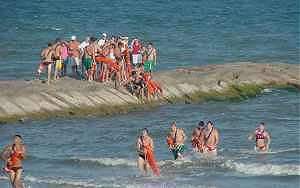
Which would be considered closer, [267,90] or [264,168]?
[264,168]

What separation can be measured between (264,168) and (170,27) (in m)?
45.7

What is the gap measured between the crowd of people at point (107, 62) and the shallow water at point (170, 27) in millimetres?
6295

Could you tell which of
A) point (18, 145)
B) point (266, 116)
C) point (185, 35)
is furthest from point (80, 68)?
point (185, 35)

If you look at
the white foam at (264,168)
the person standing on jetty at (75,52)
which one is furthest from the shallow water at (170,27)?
the white foam at (264,168)

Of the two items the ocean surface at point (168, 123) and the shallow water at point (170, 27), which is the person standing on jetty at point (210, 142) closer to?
the ocean surface at point (168, 123)

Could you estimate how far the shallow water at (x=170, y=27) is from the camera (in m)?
55.8

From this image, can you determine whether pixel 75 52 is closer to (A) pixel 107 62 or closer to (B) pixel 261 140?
(A) pixel 107 62

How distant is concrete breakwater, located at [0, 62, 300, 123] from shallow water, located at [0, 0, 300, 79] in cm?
670

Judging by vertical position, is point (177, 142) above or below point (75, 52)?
below

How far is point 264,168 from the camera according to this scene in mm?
28391

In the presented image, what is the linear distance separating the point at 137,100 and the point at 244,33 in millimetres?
33478

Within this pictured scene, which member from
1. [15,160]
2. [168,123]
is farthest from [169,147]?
[15,160]

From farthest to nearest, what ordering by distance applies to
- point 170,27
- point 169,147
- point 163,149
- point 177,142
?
point 170,27 < point 163,149 < point 169,147 < point 177,142

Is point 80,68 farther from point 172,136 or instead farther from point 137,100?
point 172,136
